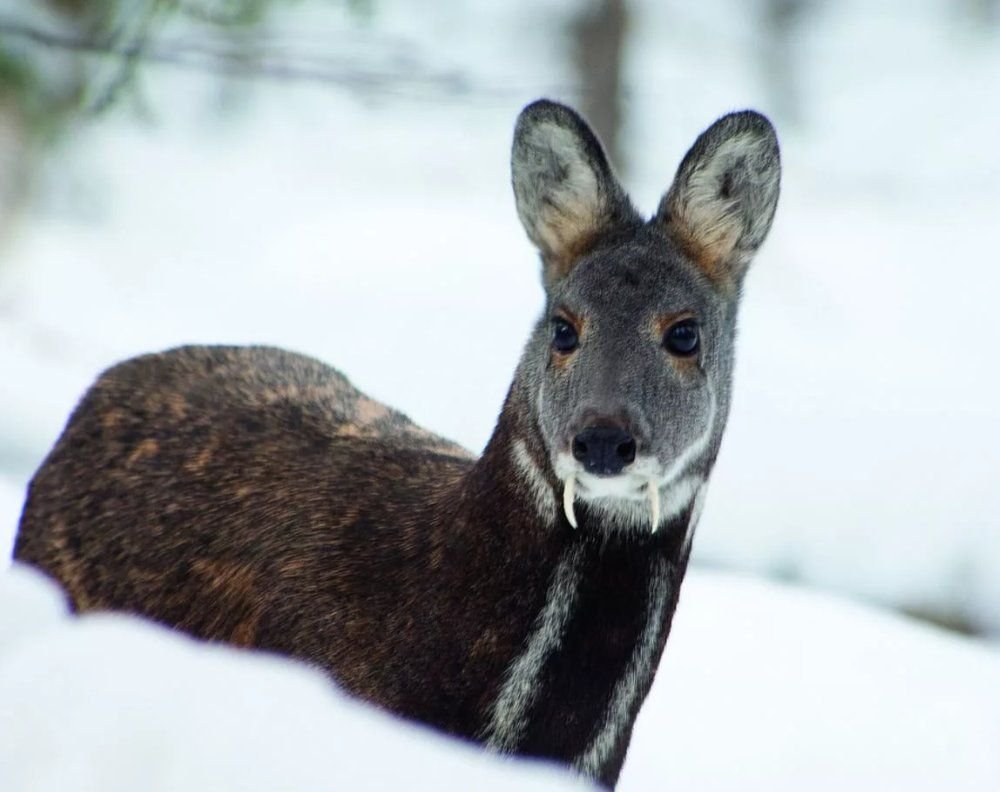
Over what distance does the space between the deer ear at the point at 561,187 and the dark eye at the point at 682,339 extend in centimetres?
47

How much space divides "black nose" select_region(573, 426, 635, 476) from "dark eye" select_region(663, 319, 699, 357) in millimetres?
517

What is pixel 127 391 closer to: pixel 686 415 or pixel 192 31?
pixel 686 415

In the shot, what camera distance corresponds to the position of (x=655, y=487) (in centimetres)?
428

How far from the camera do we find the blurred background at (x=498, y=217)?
927cm

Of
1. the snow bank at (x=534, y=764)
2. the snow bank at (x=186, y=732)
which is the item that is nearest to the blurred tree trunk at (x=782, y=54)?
the snow bank at (x=534, y=764)

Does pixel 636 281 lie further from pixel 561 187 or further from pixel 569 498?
pixel 569 498

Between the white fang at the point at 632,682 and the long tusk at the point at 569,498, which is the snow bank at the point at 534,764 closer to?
the white fang at the point at 632,682

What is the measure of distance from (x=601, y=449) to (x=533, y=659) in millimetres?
624

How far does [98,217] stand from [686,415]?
9.12 m

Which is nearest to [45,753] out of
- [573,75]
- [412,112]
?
[573,75]

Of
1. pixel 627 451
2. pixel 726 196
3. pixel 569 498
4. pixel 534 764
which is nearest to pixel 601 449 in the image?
pixel 627 451

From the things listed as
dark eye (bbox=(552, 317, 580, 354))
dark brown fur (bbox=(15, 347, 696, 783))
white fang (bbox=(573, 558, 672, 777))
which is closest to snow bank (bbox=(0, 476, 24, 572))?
dark brown fur (bbox=(15, 347, 696, 783))

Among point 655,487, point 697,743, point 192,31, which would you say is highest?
point 192,31

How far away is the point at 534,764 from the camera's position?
420 centimetres
